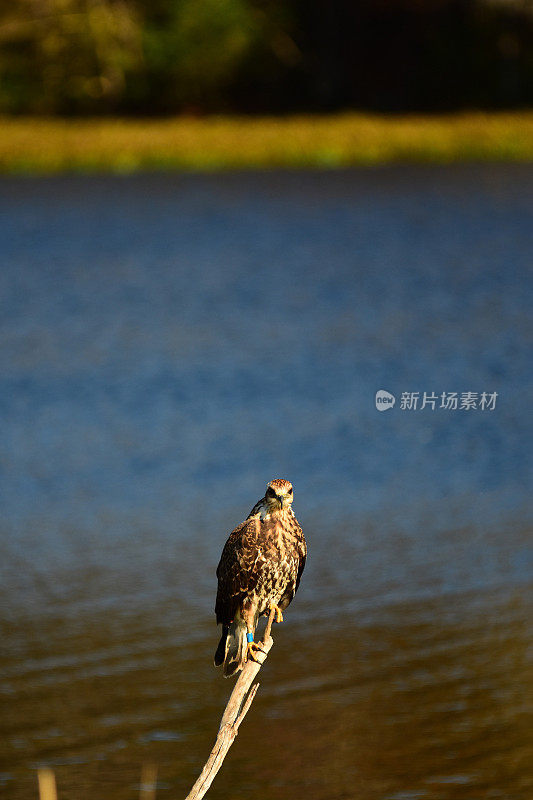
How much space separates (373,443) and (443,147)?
83.8 ft

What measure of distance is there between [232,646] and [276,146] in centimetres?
3457

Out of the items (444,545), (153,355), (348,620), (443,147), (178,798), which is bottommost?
(178,798)

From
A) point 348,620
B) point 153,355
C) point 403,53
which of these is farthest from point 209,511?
point 403,53

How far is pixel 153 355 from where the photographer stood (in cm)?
1869

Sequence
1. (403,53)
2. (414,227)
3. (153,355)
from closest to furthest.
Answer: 1. (153,355)
2. (414,227)
3. (403,53)

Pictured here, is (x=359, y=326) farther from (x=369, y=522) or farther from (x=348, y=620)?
(x=348, y=620)

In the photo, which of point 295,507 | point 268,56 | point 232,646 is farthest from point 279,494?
point 268,56

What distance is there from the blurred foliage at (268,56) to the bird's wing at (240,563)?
48208 mm

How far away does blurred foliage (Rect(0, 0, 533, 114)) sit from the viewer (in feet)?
175

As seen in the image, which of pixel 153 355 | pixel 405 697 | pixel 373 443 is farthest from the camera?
pixel 153 355

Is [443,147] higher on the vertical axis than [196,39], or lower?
lower

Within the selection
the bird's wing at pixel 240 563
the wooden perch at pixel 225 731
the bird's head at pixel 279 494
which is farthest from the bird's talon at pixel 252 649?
the bird's head at pixel 279 494

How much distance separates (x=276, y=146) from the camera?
3903 cm

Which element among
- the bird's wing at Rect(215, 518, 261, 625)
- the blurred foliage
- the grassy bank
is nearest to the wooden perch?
the bird's wing at Rect(215, 518, 261, 625)
